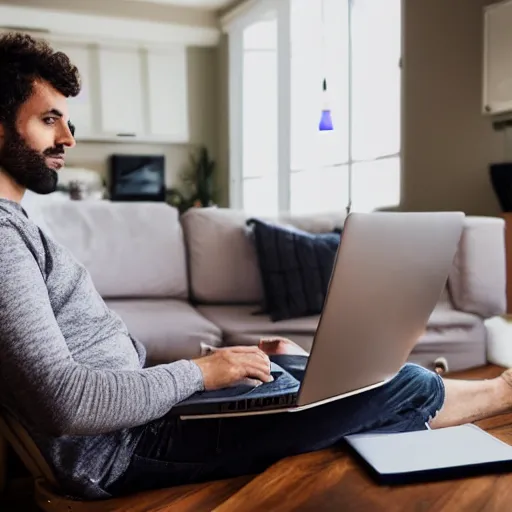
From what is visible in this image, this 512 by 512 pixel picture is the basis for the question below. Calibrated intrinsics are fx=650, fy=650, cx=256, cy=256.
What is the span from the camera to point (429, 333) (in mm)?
2309

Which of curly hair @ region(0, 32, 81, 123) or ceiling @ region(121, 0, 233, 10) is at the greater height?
ceiling @ region(121, 0, 233, 10)

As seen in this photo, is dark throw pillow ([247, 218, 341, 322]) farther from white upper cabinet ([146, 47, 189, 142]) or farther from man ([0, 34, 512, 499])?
white upper cabinet ([146, 47, 189, 142])

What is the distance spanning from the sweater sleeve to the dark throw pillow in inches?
54.5

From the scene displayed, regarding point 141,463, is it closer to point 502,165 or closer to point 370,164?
point 502,165

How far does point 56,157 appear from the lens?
111cm

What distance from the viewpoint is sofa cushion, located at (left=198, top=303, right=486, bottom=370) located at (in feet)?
7.28

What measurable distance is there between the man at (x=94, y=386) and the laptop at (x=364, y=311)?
4 centimetres

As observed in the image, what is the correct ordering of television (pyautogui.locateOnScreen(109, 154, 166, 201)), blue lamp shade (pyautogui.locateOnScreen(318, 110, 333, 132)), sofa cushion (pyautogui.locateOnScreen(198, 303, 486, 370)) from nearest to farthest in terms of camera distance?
blue lamp shade (pyautogui.locateOnScreen(318, 110, 333, 132))
sofa cushion (pyautogui.locateOnScreen(198, 303, 486, 370))
television (pyautogui.locateOnScreen(109, 154, 166, 201))

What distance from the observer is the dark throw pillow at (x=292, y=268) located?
7.63 ft

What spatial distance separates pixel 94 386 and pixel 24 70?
54 cm

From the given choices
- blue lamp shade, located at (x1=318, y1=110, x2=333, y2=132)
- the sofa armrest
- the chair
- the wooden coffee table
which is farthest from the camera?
the sofa armrest

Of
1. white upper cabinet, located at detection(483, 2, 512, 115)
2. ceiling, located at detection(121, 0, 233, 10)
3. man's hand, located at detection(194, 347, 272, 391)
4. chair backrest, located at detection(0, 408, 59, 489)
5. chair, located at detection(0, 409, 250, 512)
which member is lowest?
chair, located at detection(0, 409, 250, 512)

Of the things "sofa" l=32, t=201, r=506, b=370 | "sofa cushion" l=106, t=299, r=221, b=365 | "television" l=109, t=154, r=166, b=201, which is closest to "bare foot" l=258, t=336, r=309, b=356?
"sofa cushion" l=106, t=299, r=221, b=365

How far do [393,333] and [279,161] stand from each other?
4061 mm
